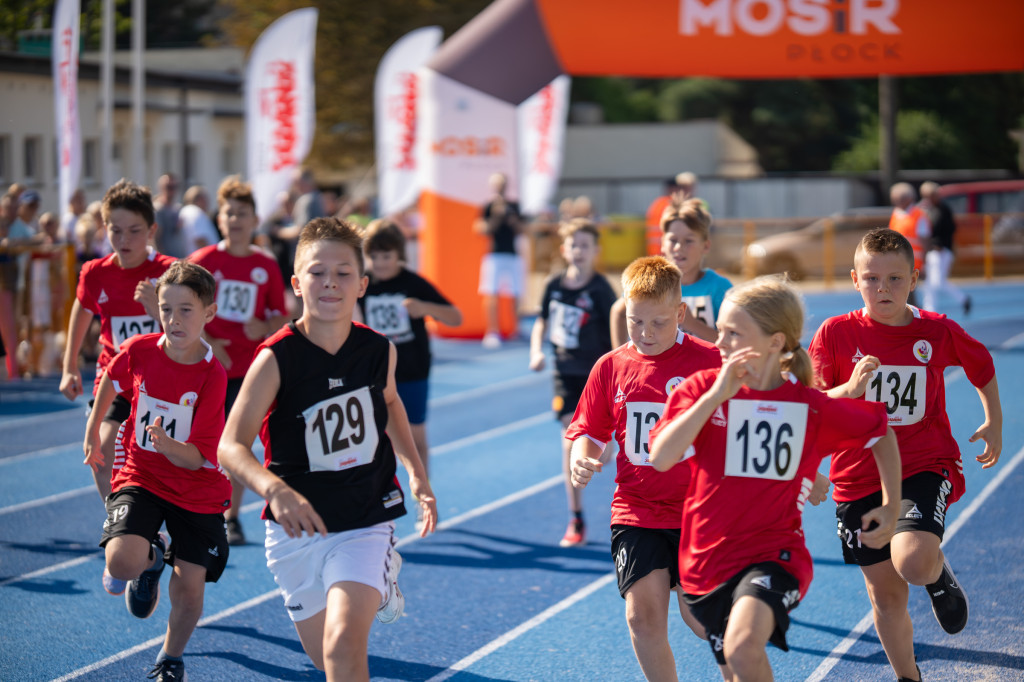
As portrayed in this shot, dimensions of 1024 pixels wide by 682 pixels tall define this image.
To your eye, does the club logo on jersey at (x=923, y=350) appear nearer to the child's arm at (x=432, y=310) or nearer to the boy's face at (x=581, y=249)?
the boy's face at (x=581, y=249)

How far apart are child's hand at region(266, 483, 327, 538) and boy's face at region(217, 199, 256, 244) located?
11.7 feet

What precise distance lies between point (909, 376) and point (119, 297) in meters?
4.03

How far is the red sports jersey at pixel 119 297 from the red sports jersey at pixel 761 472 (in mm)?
3486

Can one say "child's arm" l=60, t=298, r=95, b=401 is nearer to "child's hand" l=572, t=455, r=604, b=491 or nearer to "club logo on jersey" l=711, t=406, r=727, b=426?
"child's hand" l=572, t=455, r=604, b=491

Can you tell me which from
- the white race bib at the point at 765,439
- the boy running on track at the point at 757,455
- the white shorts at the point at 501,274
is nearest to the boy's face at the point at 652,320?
the boy running on track at the point at 757,455

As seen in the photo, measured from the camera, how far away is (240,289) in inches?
266

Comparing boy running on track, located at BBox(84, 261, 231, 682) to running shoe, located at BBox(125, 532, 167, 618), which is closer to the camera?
boy running on track, located at BBox(84, 261, 231, 682)

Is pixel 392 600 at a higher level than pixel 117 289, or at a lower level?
lower

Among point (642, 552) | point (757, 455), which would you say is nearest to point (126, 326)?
point (642, 552)

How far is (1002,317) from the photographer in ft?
61.1

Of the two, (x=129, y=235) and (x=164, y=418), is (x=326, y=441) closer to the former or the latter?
(x=164, y=418)

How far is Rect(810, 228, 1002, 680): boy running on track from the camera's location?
14.1 feet

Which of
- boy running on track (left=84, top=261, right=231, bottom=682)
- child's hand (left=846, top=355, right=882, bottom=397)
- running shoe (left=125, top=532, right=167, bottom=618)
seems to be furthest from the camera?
running shoe (left=125, top=532, right=167, bottom=618)

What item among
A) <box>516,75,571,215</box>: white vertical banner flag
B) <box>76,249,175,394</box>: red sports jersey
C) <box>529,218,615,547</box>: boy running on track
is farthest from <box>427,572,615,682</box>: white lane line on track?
<box>516,75,571,215</box>: white vertical banner flag
